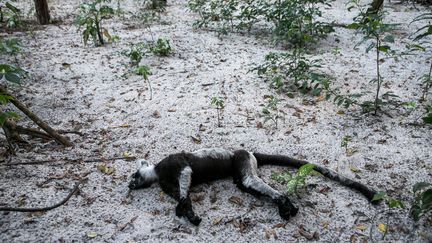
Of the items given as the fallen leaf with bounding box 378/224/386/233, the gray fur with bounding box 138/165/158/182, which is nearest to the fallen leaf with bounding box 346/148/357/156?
the fallen leaf with bounding box 378/224/386/233

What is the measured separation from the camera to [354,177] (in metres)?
3.33

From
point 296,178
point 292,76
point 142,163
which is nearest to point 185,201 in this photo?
point 142,163

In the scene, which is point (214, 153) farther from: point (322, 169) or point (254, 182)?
point (322, 169)

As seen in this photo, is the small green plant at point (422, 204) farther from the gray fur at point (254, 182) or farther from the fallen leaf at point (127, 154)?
the fallen leaf at point (127, 154)

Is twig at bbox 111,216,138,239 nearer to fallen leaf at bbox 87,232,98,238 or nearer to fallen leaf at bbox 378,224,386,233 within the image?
fallen leaf at bbox 87,232,98,238

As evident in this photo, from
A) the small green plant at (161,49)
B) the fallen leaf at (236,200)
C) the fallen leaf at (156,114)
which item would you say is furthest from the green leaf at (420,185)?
the small green plant at (161,49)

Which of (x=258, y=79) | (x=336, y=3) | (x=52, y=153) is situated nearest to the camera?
(x=52, y=153)

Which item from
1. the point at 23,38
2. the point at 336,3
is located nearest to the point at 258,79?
the point at 23,38

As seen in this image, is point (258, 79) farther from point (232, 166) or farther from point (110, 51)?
point (110, 51)

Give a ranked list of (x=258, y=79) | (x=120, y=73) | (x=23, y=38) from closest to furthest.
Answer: (x=258, y=79)
(x=120, y=73)
(x=23, y=38)

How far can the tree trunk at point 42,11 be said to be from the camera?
789 cm

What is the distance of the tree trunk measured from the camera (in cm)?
789

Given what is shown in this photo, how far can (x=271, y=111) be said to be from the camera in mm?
4551

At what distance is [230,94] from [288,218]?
2.55m
